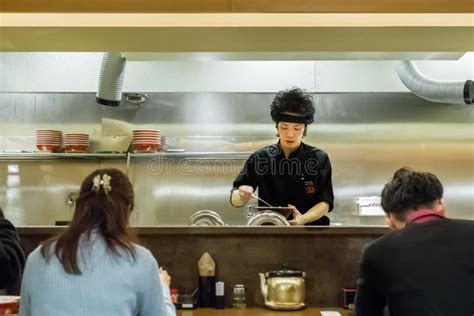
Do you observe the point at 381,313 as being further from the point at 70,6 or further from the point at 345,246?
the point at 70,6

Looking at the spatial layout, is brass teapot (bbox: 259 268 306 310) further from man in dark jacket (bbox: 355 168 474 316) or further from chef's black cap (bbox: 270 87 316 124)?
chef's black cap (bbox: 270 87 316 124)

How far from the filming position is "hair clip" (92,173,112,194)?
4.93ft

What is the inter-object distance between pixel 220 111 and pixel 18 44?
6.04 ft

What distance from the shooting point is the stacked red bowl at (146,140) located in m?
4.33

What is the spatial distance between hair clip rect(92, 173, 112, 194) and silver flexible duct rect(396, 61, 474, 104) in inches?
130

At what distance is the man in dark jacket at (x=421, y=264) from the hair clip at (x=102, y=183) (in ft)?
2.57

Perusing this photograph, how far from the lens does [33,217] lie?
14.8 feet

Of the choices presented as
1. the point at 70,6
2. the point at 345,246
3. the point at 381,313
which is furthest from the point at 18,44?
the point at 381,313

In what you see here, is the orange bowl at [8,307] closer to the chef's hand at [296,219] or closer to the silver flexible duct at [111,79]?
the chef's hand at [296,219]

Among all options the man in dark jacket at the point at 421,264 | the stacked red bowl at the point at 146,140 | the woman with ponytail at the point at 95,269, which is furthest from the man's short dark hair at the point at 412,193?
the stacked red bowl at the point at 146,140

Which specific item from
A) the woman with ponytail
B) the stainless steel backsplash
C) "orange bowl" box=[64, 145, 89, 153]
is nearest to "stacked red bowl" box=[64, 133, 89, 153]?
"orange bowl" box=[64, 145, 89, 153]

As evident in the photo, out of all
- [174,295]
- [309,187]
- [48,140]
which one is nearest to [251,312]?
[174,295]

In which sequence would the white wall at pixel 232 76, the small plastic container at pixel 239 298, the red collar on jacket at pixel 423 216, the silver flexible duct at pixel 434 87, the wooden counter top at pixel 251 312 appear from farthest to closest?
the white wall at pixel 232 76 < the silver flexible duct at pixel 434 87 < the small plastic container at pixel 239 298 < the wooden counter top at pixel 251 312 < the red collar on jacket at pixel 423 216

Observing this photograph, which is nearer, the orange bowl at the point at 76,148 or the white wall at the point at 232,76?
the orange bowl at the point at 76,148
